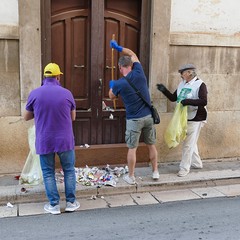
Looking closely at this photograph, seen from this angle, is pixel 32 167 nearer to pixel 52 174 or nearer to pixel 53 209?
pixel 52 174

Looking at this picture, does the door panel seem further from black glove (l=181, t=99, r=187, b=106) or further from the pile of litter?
black glove (l=181, t=99, r=187, b=106)

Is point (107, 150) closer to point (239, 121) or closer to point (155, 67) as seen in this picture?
point (155, 67)

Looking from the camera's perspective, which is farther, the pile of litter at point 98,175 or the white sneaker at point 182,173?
the white sneaker at point 182,173

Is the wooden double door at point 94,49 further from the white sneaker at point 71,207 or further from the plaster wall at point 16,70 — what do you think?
the white sneaker at point 71,207

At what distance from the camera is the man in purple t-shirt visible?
13.9ft

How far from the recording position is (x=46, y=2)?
18.2ft

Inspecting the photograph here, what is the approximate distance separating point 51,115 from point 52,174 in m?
0.75

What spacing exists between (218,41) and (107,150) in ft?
8.57

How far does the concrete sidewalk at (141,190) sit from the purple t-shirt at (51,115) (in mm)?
882

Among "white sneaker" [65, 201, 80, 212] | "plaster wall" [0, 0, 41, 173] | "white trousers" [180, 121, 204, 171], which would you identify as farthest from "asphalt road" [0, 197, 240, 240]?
"plaster wall" [0, 0, 41, 173]

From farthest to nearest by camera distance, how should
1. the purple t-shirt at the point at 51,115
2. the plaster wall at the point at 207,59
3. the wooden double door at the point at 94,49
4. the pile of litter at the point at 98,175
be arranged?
the plaster wall at the point at 207,59, the wooden double door at the point at 94,49, the pile of litter at the point at 98,175, the purple t-shirt at the point at 51,115

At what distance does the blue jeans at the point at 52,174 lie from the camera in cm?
444

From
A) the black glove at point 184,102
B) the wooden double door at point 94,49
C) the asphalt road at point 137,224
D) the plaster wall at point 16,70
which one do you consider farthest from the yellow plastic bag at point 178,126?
the plaster wall at point 16,70

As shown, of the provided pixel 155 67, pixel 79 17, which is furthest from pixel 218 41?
pixel 79 17
